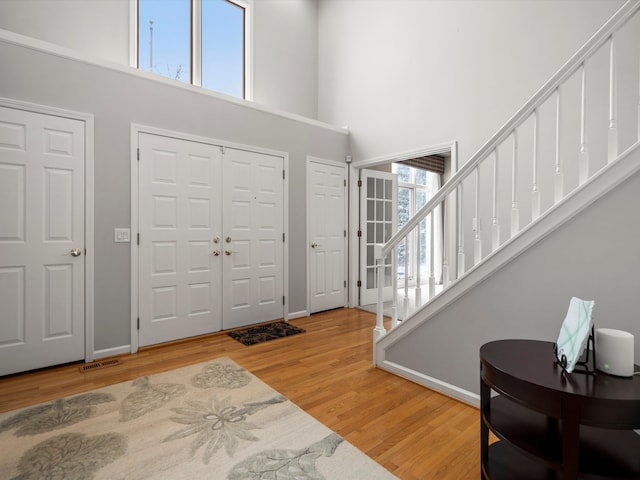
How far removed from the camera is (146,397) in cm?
238

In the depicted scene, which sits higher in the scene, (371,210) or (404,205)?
(404,205)

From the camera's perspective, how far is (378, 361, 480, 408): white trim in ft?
7.43

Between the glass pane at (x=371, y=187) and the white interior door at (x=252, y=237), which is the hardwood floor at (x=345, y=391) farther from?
the glass pane at (x=371, y=187)

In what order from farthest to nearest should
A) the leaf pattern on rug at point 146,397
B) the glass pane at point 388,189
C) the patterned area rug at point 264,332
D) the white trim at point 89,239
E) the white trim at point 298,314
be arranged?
the glass pane at point 388,189 → the white trim at point 298,314 → the patterned area rug at point 264,332 → the white trim at point 89,239 → the leaf pattern on rug at point 146,397

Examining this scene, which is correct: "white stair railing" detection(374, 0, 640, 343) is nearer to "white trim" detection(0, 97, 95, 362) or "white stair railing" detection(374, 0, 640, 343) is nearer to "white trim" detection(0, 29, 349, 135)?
"white trim" detection(0, 29, 349, 135)

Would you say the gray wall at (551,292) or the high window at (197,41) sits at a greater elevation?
the high window at (197,41)

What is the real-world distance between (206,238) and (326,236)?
169 centimetres

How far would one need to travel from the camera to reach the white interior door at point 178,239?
10.9 ft

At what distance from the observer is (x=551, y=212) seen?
72.5 inches

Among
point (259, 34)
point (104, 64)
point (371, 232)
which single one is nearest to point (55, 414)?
point (104, 64)

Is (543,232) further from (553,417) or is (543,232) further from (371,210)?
(371,210)

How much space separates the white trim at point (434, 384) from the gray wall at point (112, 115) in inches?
96.7

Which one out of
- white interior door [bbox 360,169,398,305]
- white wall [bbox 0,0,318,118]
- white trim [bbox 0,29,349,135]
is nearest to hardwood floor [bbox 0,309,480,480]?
white interior door [bbox 360,169,398,305]

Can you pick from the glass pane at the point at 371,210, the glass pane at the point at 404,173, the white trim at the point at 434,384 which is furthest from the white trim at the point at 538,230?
the glass pane at the point at 404,173
